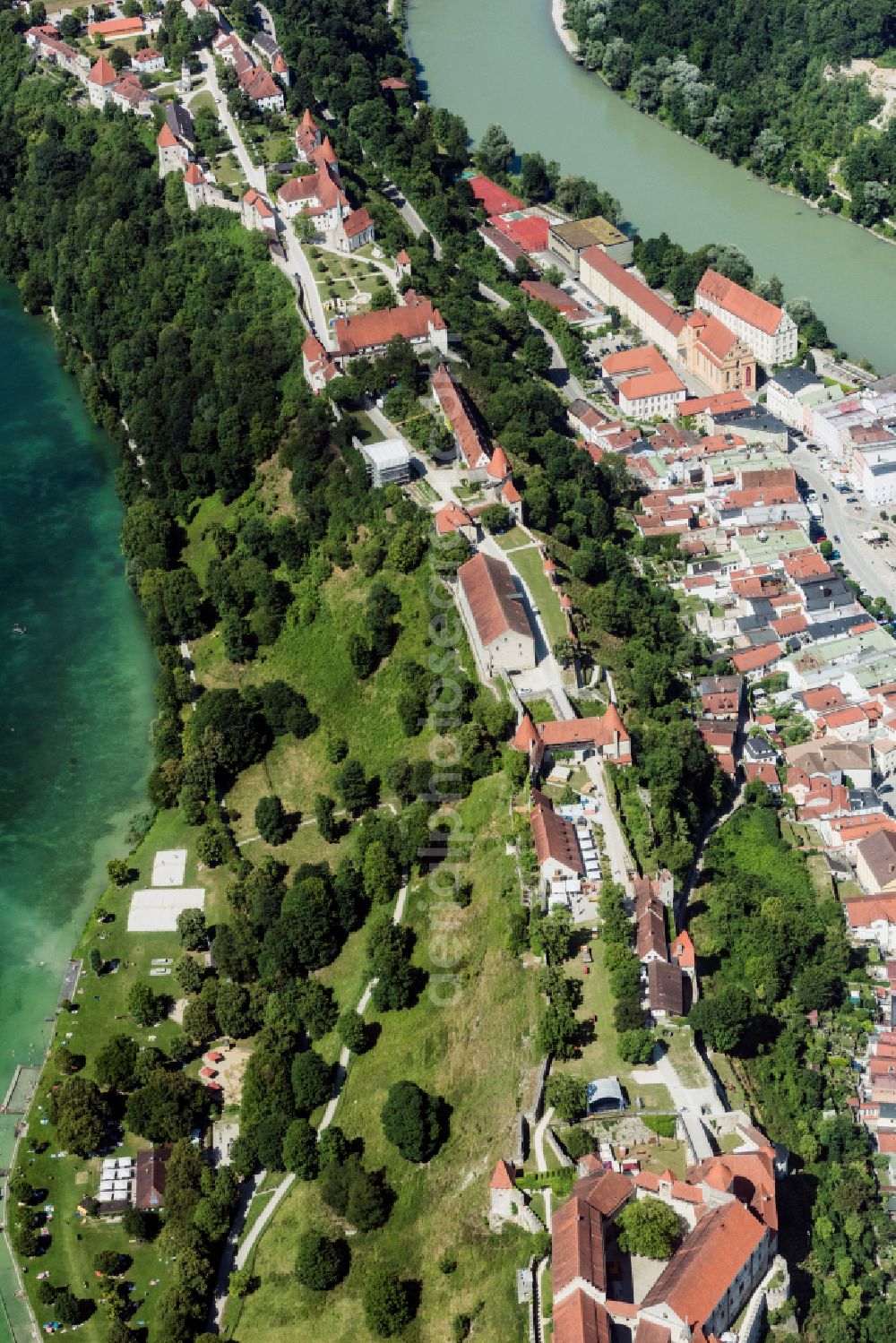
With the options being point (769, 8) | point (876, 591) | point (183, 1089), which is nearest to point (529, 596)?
point (876, 591)

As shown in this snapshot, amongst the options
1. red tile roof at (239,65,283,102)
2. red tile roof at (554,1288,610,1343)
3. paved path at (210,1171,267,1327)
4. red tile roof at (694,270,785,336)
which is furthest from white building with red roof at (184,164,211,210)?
red tile roof at (554,1288,610,1343)

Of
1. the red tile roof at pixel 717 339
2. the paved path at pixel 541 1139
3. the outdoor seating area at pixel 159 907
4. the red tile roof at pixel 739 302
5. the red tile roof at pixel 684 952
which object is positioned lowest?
the outdoor seating area at pixel 159 907

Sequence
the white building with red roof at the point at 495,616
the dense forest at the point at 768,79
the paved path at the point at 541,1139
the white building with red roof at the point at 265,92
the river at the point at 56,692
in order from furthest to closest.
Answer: the dense forest at the point at 768,79 → the white building with red roof at the point at 265,92 → the white building with red roof at the point at 495,616 → the river at the point at 56,692 → the paved path at the point at 541,1139

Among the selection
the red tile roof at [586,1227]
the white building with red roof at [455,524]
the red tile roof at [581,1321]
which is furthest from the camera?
the white building with red roof at [455,524]

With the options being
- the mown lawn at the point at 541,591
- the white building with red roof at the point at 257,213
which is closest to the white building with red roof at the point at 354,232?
the white building with red roof at the point at 257,213

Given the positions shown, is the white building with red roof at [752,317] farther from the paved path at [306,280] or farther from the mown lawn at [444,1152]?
the mown lawn at [444,1152]

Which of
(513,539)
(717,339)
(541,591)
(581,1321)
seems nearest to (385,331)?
(513,539)
